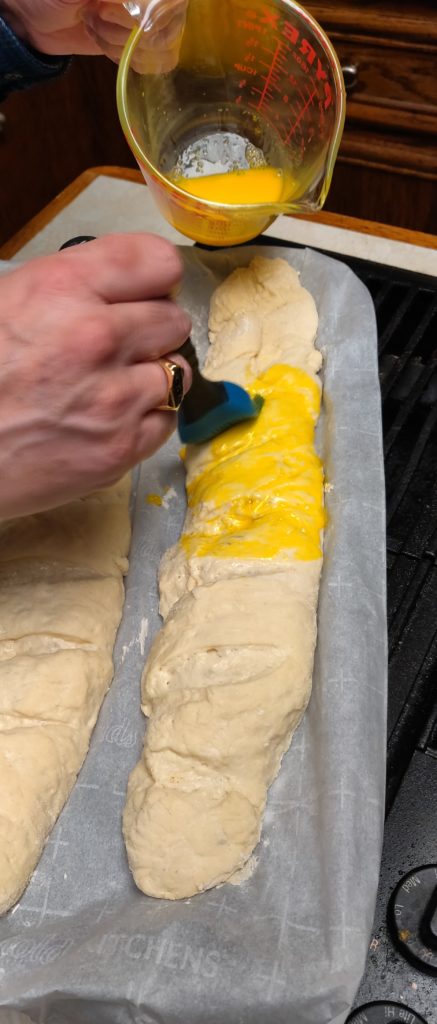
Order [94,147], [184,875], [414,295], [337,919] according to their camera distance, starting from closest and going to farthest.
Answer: [337,919] → [184,875] → [414,295] → [94,147]

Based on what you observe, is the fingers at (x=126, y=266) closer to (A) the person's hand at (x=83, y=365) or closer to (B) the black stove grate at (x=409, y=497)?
(A) the person's hand at (x=83, y=365)

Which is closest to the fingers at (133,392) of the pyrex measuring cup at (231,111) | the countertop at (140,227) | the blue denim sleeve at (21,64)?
the pyrex measuring cup at (231,111)

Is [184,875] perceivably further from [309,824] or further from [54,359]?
[54,359]

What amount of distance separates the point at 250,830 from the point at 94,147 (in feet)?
9.92

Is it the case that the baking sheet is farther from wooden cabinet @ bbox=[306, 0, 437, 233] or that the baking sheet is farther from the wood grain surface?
wooden cabinet @ bbox=[306, 0, 437, 233]

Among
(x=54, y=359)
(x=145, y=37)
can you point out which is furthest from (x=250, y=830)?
(x=145, y=37)

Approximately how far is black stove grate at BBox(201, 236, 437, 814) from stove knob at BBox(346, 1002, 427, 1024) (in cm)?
27

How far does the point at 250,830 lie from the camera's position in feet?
3.56

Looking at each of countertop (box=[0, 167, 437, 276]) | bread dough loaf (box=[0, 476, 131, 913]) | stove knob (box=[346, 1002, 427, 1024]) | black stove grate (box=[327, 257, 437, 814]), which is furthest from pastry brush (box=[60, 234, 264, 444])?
stove knob (box=[346, 1002, 427, 1024])

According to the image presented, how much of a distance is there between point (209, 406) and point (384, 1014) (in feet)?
3.45

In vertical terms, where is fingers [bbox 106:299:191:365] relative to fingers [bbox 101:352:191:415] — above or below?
above

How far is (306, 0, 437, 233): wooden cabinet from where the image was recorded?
7.40 ft

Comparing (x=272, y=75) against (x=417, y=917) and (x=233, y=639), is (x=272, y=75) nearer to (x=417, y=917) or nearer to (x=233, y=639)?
(x=233, y=639)

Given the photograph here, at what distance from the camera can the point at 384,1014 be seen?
997mm
